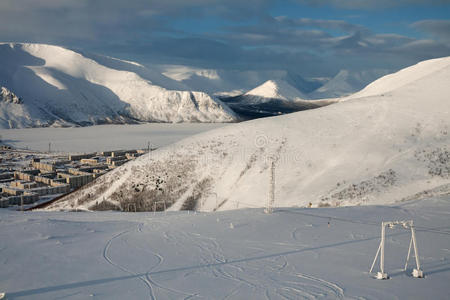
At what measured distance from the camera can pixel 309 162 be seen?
41.1 m

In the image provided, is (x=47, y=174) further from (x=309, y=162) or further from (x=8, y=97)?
(x=8, y=97)

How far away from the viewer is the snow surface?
1248 centimetres

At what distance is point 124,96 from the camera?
188 meters

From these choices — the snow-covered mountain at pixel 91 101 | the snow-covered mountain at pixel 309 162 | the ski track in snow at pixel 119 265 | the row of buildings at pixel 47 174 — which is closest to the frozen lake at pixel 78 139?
the row of buildings at pixel 47 174

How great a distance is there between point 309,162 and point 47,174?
128ft

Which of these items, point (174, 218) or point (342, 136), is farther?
point (342, 136)

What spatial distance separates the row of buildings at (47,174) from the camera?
4753cm

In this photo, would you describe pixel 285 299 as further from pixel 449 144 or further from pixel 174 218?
pixel 449 144

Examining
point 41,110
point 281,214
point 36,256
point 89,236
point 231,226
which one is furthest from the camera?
point 41,110

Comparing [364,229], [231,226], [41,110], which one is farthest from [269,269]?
[41,110]

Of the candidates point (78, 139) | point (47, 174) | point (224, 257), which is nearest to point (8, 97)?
point (78, 139)

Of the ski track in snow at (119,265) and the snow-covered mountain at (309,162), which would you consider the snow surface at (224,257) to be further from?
the snow-covered mountain at (309,162)

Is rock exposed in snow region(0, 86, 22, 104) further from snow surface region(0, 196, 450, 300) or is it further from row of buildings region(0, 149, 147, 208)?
snow surface region(0, 196, 450, 300)

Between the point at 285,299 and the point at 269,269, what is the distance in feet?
8.64
